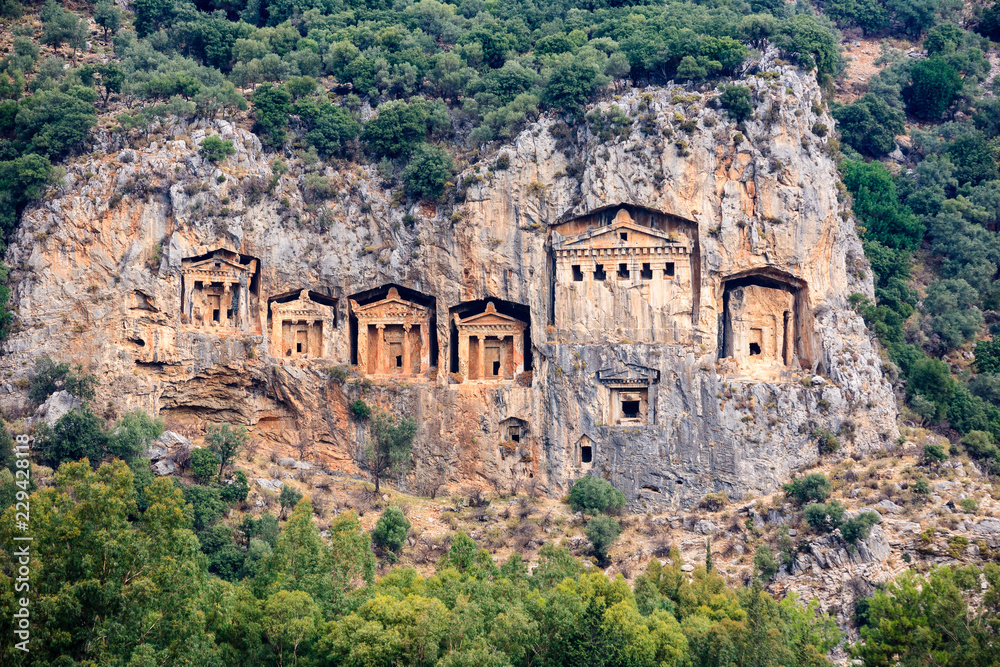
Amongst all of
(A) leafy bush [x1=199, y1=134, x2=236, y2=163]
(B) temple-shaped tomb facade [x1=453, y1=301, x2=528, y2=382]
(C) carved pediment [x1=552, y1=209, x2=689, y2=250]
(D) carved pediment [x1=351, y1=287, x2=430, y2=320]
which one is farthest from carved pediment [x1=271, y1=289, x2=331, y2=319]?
(C) carved pediment [x1=552, y1=209, x2=689, y2=250]

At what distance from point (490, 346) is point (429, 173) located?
851cm

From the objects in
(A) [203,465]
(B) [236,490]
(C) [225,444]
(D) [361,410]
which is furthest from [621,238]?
(A) [203,465]

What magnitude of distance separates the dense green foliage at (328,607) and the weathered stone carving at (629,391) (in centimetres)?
1149

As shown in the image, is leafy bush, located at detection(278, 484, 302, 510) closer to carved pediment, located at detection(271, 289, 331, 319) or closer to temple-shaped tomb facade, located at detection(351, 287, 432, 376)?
temple-shaped tomb facade, located at detection(351, 287, 432, 376)

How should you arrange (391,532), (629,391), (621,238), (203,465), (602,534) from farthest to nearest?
(621,238)
(629,391)
(203,465)
(602,534)
(391,532)

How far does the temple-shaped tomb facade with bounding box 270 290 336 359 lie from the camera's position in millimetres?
57688

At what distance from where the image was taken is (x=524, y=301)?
56.3 meters

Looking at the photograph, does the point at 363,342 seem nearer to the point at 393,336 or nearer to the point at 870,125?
the point at 393,336

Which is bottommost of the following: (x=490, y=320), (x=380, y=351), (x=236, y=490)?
(x=236, y=490)

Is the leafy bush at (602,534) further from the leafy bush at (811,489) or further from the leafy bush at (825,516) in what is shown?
the leafy bush at (825,516)

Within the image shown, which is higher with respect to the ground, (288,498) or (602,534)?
(288,498)

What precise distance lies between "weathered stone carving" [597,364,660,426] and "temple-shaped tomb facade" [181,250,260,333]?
54.2ft

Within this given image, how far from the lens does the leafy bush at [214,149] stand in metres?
57.2

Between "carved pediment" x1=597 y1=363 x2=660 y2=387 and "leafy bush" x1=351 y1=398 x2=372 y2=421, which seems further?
"leafy bush" x1=351 y1=398 x2=372 y2=421
